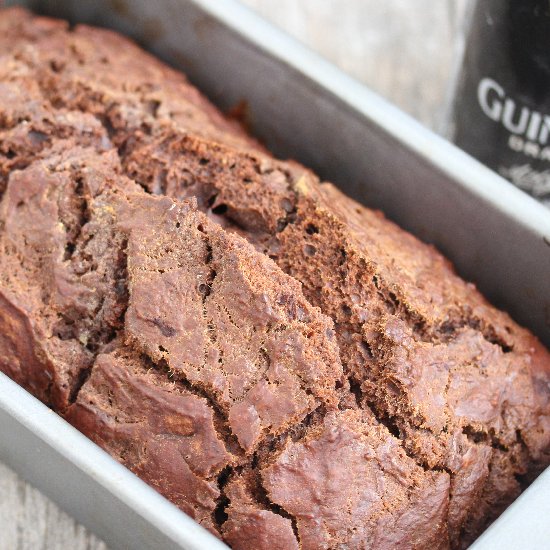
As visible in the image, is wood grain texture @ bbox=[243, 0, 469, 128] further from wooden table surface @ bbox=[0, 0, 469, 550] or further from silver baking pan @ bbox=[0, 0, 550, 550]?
silver baking pan @ bbox=[0, 0, 550, 550]

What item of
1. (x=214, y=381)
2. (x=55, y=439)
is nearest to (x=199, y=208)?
(x=214, y=381)

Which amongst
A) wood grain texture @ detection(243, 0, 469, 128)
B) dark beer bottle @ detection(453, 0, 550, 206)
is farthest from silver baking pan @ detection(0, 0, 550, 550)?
wood grain texture @ detection(243, 0, 469, 128)

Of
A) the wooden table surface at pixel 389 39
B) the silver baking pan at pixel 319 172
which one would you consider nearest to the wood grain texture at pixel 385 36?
the wooden table surface at pixel 389 39

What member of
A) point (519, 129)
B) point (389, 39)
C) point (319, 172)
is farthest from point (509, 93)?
point (389, 39)

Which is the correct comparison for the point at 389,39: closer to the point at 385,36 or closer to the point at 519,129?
the point at 385,36

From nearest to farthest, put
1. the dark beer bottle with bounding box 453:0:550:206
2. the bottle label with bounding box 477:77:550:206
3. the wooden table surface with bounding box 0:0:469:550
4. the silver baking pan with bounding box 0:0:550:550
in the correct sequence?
the silver baking pan with bounding box 0:0:550:550 → the dark beer bottle with bounding box 453:0:550:206 → the bottle label with bounding box 477:77:550:206 → the wooden table surface with bounding box 0:0:469:550

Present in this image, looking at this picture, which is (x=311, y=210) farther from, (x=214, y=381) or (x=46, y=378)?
(x=46, y=378)
